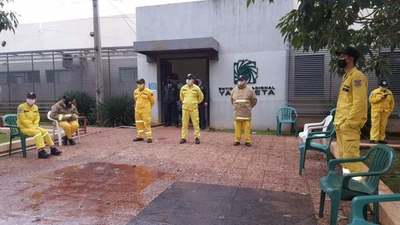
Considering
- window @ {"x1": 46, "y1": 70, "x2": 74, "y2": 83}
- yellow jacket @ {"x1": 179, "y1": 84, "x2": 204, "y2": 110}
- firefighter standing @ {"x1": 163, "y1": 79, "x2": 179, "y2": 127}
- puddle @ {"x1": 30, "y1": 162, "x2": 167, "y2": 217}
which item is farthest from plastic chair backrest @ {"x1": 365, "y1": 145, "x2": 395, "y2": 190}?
window @ {"x1": 46, "y1": 70, "x2": 74, "y2": 83}

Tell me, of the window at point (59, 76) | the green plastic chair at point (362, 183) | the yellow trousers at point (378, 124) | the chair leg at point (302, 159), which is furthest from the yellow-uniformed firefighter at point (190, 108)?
the window at point (59, 76)

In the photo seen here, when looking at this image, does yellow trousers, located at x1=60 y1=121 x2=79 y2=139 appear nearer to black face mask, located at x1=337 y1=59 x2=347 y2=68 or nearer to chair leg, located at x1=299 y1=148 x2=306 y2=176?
chair leg, located at x1=299 y1=148 x2=306 y2=176

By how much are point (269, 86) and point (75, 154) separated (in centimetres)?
657

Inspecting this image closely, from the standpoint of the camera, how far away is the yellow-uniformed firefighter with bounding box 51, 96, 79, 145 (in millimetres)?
8938

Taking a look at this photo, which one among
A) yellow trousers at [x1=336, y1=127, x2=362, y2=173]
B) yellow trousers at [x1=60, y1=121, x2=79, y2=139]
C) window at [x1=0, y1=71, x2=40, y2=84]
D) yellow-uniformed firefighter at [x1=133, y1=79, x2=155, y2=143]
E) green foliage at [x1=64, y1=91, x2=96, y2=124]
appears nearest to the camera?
yellow trousers at [x1=336, y1=127, x2=362, y2=173]

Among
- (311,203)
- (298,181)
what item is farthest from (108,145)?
(311,203)

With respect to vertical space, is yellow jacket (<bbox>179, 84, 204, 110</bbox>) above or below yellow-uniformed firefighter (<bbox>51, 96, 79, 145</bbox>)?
above

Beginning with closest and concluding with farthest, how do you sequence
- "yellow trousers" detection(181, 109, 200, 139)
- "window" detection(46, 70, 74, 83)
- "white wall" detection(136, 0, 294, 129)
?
"yellow trousers" detection(181, 109, 200, 139) < "white wall" detection(136, 0, 294, 129) < "window" detection(46, 70, 74, 83)

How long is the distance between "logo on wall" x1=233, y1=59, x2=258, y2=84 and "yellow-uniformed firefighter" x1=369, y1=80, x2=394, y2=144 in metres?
3.85

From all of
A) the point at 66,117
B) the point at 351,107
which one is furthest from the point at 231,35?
the point at 351,107

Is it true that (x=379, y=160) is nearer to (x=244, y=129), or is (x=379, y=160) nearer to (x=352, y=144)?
(x=352, y=144)

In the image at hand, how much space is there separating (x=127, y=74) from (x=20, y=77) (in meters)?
5.10

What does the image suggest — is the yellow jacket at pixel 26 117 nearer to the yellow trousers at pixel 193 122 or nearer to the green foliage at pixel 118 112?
the yellow trousers at pixel 193 122

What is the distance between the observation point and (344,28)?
4.03 meters
